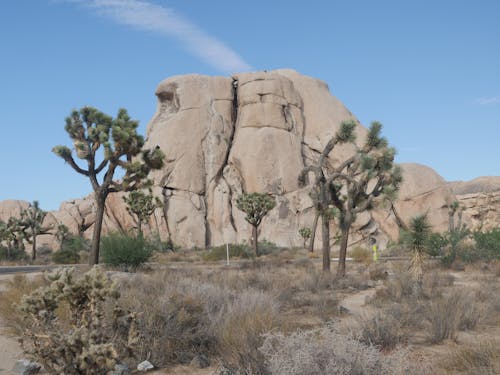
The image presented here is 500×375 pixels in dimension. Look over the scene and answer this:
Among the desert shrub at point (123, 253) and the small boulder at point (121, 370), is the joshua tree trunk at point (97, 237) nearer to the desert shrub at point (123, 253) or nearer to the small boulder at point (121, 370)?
the desert shrub at point (123, 253)

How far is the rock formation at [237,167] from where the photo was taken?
5347 centimetres

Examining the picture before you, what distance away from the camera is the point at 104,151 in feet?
70.2

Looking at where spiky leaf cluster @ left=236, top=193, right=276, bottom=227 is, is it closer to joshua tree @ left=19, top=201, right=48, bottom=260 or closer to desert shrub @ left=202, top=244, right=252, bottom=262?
desert shrub @ left=202, top=244, right=252, bottom=262

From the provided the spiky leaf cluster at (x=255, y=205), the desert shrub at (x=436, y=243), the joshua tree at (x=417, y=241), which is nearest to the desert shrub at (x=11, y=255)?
the spiky leaf cluster at (x=255, y=205)

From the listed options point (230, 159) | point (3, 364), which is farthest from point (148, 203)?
point (3, 364)

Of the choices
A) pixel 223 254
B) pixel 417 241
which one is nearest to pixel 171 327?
pixel 417 241

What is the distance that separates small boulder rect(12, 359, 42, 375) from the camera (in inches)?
237

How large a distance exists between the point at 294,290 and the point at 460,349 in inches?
327

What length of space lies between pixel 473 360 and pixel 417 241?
29.3 ft

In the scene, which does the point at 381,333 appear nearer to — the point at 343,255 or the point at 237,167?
the point at 343,255

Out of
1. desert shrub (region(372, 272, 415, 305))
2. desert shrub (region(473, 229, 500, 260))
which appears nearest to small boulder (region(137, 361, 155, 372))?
desert shrub (region(372, 272, 415, 305))

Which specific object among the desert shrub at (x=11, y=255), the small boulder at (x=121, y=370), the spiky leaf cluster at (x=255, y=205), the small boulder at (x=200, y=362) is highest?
the spiky leaf cluster at (x=255, y=205)

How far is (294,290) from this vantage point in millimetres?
14180

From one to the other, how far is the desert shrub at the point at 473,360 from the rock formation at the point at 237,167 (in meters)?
45.1
